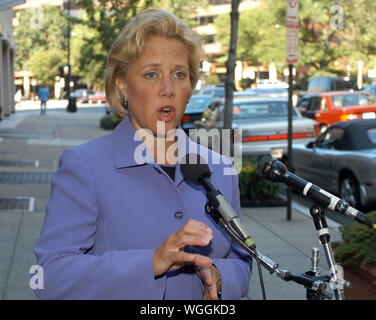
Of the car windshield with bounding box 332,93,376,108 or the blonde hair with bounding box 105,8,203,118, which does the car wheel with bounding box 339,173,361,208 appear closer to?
the blonde hair with bounding box 105,8,203,118

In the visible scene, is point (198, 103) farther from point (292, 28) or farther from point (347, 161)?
point (292, 28)

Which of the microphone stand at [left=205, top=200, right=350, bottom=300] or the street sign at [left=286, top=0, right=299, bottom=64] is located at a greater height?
the street sign at [left=286, top=0, right=299, bottom=64]

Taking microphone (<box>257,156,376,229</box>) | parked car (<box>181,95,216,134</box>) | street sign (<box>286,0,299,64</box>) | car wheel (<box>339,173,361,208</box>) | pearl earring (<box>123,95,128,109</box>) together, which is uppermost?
street sign (<box>286,0,299,64</box>)

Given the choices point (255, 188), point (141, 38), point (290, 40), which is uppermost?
point (290, 40)

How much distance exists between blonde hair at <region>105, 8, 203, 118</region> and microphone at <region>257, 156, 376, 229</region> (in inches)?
30.1

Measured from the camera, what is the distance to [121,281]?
232 centimetres

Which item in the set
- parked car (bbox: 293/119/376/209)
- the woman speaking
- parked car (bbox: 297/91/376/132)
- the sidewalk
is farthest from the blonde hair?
parked car (bbox: 297/91/376/132)

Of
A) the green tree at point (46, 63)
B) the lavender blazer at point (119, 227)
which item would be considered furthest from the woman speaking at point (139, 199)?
the green tree at point (46, 63)

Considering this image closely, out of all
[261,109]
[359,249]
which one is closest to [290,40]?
[359,249]

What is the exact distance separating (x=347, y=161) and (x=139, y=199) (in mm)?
9530

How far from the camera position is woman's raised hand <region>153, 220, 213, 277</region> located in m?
2.00

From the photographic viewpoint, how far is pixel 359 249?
570cm

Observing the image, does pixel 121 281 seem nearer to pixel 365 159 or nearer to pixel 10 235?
pixel 10 235

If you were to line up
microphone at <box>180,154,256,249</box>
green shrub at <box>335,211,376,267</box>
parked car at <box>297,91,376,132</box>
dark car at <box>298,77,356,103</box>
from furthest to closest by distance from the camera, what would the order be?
1. dark car at <box>298,77,356,103</box>
2. parked car at <box>297,91,376,132</box>
3. green shrub at <box>335,211,376,267</box>
4. microphone at <box>180,154,256,249</box>
